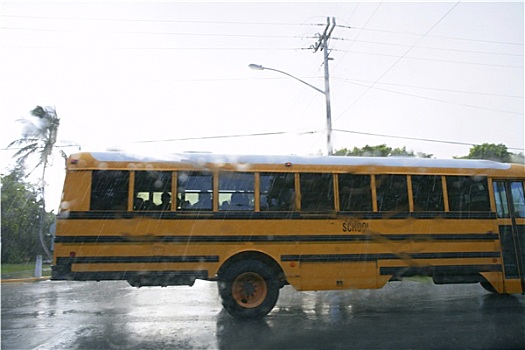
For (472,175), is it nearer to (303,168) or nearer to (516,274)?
(516,274)

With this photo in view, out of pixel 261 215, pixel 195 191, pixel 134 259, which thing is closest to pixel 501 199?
pixel 261 215

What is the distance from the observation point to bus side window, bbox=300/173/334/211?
7434 mm

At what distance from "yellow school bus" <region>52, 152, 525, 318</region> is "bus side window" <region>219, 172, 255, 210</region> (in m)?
0.02

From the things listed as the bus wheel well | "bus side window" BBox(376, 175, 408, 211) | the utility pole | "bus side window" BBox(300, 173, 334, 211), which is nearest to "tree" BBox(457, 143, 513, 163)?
the utility pole

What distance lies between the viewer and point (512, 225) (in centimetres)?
805

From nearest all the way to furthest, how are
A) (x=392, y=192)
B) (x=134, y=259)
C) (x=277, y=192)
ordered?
(x=134, y=259) → (x=277, y=192) → (x=392, y=192)

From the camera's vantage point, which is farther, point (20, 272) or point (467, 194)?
point (20, 272)

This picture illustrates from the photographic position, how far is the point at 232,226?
7.13 m

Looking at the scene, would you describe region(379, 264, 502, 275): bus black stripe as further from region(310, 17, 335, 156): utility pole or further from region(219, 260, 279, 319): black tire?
region(310, 17, 335, 156): utility pole

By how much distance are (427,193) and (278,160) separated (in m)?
3.02

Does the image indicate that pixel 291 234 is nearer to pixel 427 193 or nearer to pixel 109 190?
pixel 427 193

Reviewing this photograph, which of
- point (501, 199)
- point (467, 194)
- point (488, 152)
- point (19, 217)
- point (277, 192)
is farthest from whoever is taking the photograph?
point (488, 152)

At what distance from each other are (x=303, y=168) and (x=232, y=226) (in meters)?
1.72

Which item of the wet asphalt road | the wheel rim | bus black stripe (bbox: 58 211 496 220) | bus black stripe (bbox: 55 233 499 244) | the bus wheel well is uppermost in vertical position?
bus black stripe (bbox: 58 211 496 220)
